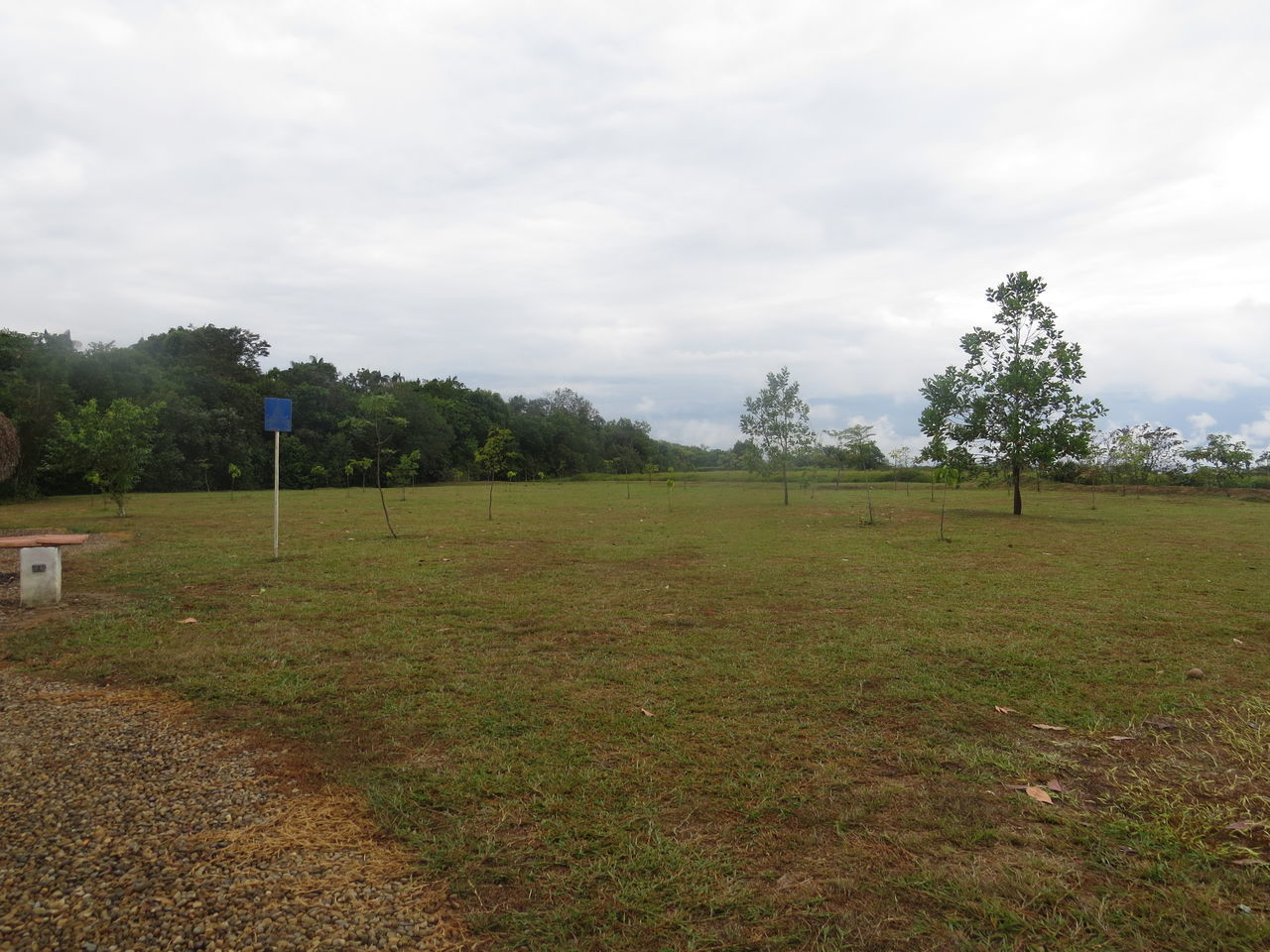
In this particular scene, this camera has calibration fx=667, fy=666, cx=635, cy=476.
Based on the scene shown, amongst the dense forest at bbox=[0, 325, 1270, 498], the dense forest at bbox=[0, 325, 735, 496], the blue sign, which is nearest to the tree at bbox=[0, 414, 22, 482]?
the dense forest at bbox=[0, 325, 1270, 498]

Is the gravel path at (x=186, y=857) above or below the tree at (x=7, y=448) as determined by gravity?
below

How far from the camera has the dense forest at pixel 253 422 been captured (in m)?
29.7

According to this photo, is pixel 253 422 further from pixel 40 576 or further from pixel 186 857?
pixel 186 857

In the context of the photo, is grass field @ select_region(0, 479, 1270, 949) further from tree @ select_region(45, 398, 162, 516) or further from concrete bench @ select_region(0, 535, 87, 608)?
tree @ select_region(45, 398, 162, 516)

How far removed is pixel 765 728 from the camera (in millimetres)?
4301

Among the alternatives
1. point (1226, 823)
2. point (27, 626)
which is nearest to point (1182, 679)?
point (1226, 823)

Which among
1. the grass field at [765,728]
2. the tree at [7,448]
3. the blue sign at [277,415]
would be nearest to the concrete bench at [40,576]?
the grass field at [765,728]

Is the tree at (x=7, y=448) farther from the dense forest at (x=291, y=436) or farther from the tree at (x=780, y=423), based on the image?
the tree at (x=780, y=423)

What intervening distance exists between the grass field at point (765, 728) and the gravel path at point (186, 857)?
0.24 m

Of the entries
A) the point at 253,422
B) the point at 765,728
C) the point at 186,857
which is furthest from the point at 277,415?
the point at 253,422

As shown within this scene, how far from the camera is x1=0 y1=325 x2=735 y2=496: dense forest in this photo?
2970 cm

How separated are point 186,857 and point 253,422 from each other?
152 feet

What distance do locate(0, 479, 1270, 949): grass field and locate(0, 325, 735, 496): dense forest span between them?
15392 mm

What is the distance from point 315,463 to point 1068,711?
1903 inches
